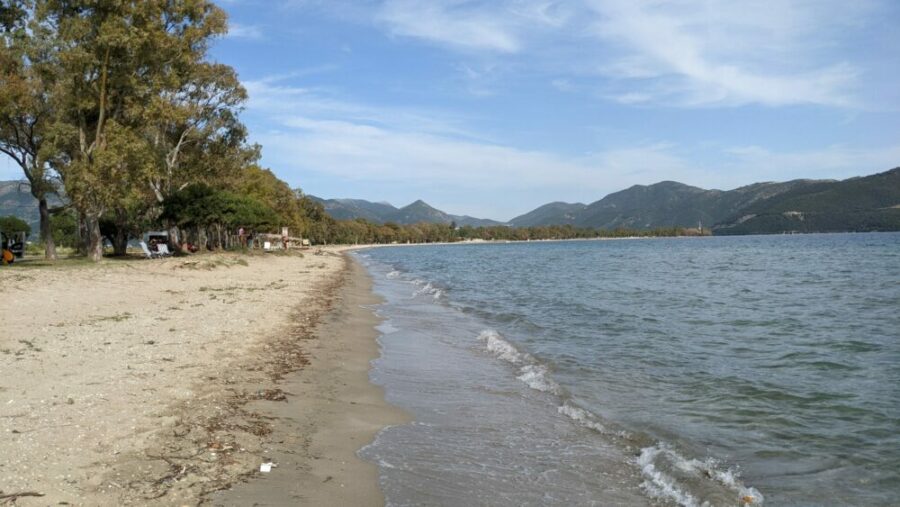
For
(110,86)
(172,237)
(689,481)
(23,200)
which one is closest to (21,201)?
(23,200)

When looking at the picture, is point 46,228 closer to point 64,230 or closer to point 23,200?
point 23,200

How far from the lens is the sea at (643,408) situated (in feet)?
18.9

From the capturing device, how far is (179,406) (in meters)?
6.95

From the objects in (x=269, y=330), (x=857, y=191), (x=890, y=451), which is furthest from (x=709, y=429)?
(x=857, y=191)

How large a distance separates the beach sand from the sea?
0.65m

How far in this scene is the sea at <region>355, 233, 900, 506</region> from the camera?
18.9ft

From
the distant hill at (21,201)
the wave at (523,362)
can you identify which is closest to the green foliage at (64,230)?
the distant hill at (21,201)

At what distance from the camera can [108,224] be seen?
46312 mm

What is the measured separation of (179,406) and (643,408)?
20.2 feet

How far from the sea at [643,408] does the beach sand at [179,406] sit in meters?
0.65

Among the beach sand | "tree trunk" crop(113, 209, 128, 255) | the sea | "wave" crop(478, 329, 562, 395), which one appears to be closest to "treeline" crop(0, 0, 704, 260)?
"tree trunk" crop(113, 209, 128, 255)

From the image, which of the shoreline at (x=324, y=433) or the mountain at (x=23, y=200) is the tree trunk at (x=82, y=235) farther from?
the shoreline at (x=324, y=433)

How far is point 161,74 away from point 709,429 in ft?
109

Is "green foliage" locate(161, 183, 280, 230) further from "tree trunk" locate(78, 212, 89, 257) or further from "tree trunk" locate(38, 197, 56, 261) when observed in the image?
"tree trunk" locate(38, 197, 56, 261)
